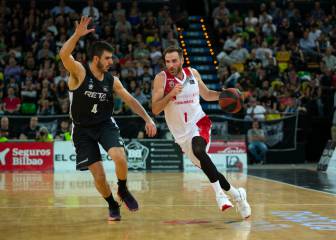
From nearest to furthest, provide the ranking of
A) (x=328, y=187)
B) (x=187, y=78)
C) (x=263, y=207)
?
(x=187, y=78) → (x=263, y=207) → (x=328, y=187)

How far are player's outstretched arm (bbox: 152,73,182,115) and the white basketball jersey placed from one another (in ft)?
0.28

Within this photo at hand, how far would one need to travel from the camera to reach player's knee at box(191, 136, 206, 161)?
23.8ft

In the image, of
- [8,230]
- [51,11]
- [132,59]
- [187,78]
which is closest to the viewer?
[8,230]

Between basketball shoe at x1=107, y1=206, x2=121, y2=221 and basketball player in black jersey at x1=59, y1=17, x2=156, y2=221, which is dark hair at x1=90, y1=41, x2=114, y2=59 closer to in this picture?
basketball player in black jersey at x1=59, y1=17, x2=156, y2=221

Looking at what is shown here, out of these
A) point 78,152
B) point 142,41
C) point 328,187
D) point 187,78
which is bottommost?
point 328,187

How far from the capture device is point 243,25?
23.5 m

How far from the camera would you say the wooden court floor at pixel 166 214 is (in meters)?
6.14

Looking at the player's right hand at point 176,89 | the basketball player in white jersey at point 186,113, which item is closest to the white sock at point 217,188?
the basketball player in white jersey at point 186,113

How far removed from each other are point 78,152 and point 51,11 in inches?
636

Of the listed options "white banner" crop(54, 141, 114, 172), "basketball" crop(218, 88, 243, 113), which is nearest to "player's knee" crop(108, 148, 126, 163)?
"basketball" crop(218, 88, 243, 113)

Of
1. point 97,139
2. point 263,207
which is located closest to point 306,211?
point 263,207

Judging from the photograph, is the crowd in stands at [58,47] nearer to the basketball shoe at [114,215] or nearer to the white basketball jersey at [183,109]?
the white basketball jersey at [183,109]

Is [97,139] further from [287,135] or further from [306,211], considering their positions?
[287,135]

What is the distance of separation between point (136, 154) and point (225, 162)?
7.85ft
